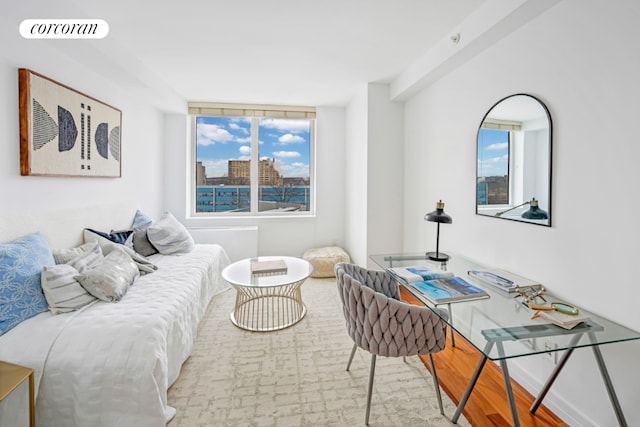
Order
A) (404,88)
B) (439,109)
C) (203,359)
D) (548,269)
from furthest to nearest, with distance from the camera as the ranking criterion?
(404,88)
(439,109)
(203,359)
(548,269)

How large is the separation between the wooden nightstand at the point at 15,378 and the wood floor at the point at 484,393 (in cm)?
204

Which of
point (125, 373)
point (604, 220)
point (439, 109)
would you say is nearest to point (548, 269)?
point (604, 220)

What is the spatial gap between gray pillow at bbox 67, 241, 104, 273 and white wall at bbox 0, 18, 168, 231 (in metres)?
0.41

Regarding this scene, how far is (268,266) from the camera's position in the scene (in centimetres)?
286

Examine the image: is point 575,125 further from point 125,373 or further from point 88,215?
point 88,215

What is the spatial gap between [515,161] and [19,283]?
10.2 ft

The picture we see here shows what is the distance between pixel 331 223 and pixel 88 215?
3.02 meters

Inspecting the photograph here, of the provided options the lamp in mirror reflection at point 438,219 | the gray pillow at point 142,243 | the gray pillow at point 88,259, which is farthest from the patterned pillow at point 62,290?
the lamp in mirror reflection at point 438,219

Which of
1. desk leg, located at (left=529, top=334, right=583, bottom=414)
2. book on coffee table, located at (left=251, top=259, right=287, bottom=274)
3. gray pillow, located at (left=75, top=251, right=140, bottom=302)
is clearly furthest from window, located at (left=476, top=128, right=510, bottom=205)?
gray pillow, located at (left=75, top=251, right=140, bottom=302)

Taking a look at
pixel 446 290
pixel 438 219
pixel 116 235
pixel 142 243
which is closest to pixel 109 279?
pixel 116 235

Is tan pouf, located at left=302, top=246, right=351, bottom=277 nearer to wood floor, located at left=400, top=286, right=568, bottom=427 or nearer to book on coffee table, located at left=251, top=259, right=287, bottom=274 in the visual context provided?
book on coffee table, located at left=251, top=259, right=287, bottom=274

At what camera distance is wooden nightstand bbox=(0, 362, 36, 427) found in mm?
1209

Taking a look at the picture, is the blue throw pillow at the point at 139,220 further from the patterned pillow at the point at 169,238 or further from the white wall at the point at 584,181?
the white wall at the point at 584,181

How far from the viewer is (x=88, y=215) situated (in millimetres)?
2590
